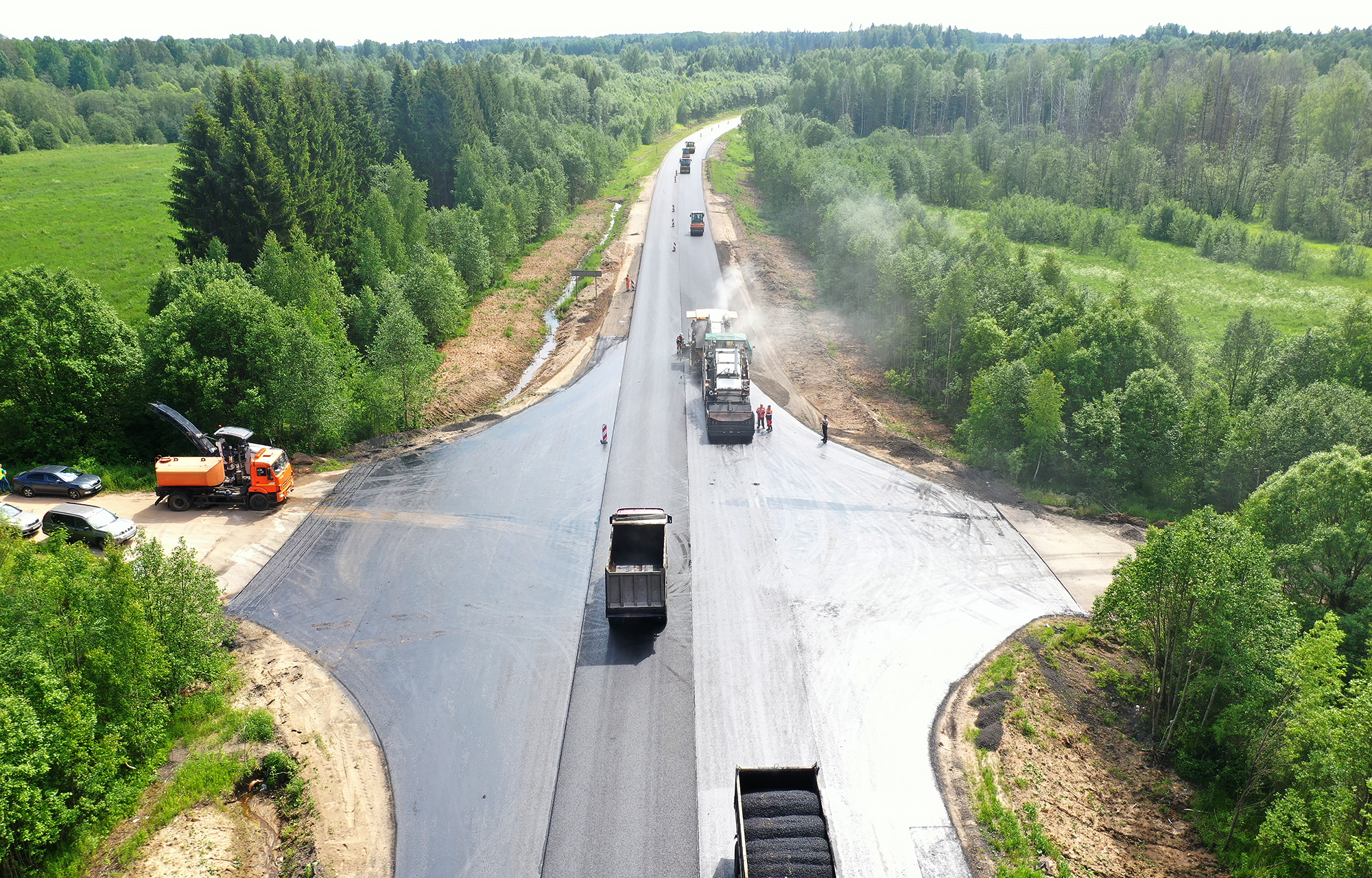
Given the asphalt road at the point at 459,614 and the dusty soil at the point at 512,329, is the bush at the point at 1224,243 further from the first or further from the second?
the asphalt road at the point at 459,614

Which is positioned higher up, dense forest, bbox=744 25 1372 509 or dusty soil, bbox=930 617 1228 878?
dense forest, bbox=744 25 1372 509

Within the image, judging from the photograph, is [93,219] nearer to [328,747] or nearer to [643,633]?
[328,747]

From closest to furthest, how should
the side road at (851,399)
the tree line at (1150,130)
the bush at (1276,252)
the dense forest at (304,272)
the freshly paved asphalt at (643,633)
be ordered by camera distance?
the freshly paved asphalt at (643,633), the side road at (851,399), the dense forest at (304,272), the bush at (1276,252), the tree line at (1150,130)

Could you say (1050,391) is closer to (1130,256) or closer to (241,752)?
(241,752)

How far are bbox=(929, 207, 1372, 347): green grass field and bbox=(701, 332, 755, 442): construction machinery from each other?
36140mm

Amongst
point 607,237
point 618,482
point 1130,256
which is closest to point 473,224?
point 607,237

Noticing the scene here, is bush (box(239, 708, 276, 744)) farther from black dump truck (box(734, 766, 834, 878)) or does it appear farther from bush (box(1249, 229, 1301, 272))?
bush (box(1249, 229, 1301, 272))

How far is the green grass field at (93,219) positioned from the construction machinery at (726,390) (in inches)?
1774

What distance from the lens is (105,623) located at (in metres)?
21.8

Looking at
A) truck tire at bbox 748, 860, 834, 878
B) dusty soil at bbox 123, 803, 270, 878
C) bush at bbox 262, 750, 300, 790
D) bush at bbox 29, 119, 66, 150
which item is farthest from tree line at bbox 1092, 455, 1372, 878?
bush at bbox 29, 119, 66, 150

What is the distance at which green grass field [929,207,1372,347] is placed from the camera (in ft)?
220

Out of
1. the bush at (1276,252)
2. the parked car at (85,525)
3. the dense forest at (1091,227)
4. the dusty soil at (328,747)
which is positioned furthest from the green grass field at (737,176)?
the dusty soil at (328,747)

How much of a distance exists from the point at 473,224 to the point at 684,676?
52267 millimetres

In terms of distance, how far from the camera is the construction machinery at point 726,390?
4309 centimetres
